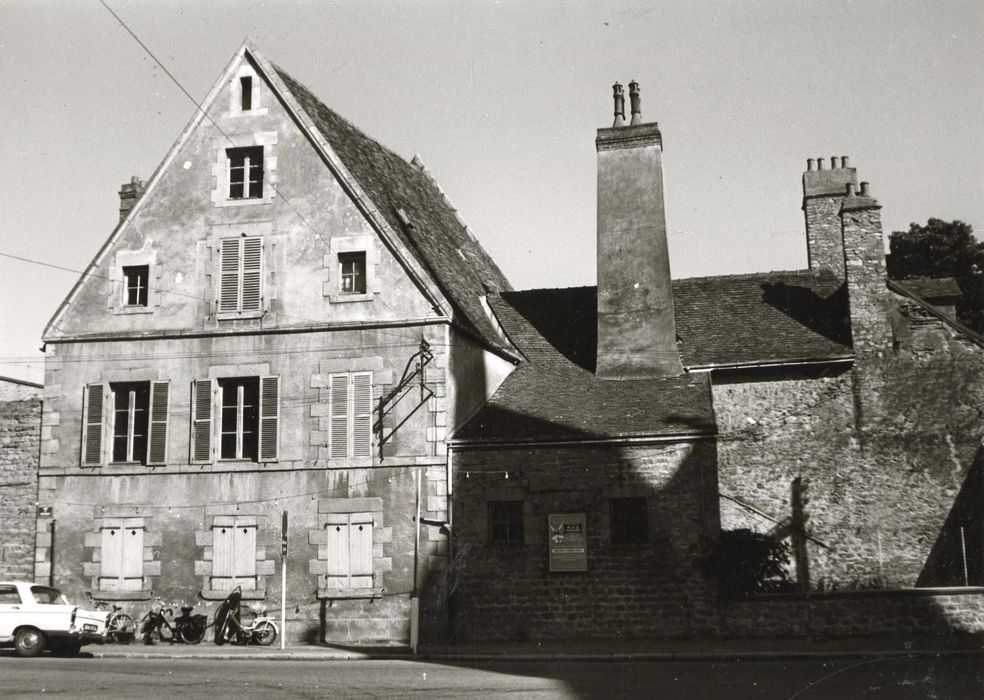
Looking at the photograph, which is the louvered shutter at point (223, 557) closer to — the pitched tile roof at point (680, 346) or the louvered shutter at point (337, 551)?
the louvered shutter at point (337, 551)

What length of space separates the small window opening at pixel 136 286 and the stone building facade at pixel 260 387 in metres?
0.05

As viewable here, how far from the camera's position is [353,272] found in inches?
896

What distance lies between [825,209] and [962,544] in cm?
909

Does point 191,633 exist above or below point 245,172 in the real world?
below

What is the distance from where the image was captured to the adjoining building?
21062 millimetres

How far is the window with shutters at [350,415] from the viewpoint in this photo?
2177cm

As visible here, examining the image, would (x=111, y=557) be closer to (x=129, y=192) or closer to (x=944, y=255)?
(x=129, y=192)

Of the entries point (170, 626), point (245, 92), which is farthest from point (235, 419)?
A: point (245, 92)

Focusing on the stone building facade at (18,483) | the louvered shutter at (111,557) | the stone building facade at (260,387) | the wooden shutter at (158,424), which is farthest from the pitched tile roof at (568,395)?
the stone building facade at (18,483)

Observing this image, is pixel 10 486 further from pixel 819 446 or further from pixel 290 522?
pixel 819 446

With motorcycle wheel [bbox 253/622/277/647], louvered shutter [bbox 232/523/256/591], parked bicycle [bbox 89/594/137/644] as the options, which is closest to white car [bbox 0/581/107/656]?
parked bicycle [bbox 89/594/137/644]

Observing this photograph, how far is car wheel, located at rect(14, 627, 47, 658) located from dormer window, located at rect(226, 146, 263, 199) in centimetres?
962

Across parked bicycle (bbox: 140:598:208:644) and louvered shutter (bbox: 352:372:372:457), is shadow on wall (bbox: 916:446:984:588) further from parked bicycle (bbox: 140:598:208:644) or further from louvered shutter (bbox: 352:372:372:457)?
parked bicycle (bbox: 140:598:208:644)

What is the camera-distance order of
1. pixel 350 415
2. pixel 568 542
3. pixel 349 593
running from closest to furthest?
1. pixel 568 542
2. pixel 349 593
3. pixel 350 415
